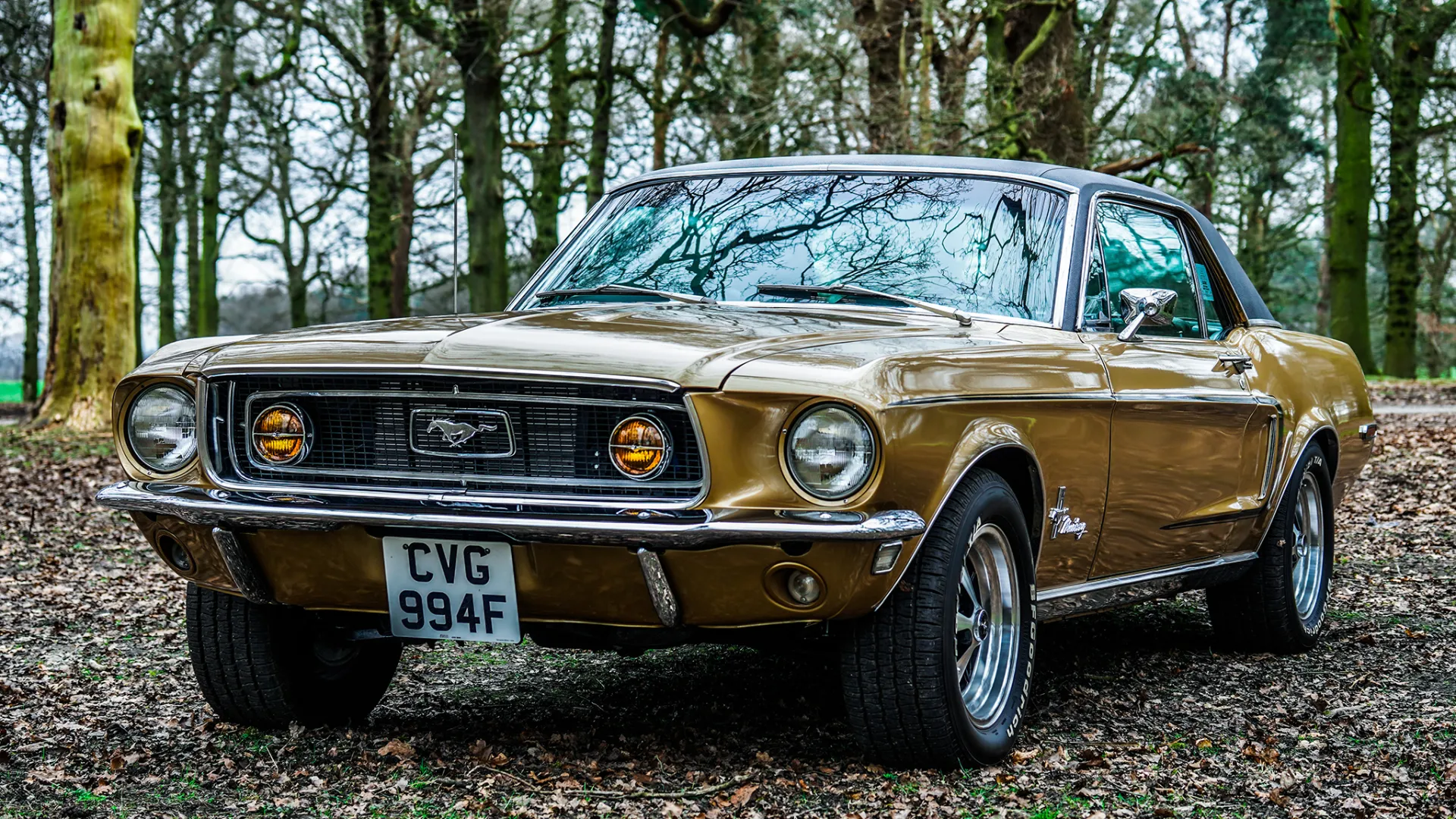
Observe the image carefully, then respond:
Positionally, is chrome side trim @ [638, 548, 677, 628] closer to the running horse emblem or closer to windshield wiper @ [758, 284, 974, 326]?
the running horse emblem

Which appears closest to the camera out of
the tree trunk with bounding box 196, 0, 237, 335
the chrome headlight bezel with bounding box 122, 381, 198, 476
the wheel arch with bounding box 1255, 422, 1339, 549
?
the chrome headlight bezel with bounding box 122, 381, 198, 476

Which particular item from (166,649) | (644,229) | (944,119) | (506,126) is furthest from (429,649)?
(506,126)

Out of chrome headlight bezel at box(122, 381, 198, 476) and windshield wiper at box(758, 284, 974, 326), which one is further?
windshield wiper at box(758, 284, 974, 326)

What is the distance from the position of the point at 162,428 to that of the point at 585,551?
127 cm

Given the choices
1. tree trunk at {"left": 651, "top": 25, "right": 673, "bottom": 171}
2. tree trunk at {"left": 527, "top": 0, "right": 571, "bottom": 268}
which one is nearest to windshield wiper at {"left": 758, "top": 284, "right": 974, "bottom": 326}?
tree trunk at {"left": 527, "top": 0, "right": 571, "bottom": 268}

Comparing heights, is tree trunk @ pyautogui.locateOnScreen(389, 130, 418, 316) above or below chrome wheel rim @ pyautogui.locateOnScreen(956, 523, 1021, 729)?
above

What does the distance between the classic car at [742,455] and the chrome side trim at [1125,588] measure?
2 cm

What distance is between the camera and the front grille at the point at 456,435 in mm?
3477

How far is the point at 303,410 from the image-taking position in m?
3.80

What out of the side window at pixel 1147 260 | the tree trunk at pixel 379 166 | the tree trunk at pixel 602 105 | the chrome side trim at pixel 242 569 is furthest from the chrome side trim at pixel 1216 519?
the tree trunk at pixel 379 166

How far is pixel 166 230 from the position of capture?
110 feet

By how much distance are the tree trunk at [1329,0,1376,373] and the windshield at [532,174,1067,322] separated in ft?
66.7

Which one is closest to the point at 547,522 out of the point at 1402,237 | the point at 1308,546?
the point at 1308,546

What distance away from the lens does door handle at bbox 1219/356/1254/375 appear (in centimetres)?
532
